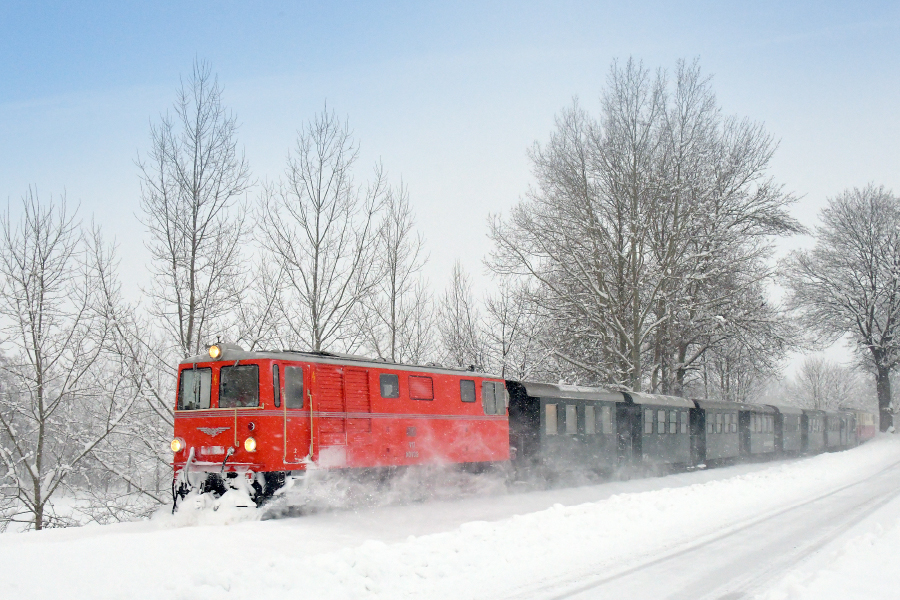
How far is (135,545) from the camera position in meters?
7.45

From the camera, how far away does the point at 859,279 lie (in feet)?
137

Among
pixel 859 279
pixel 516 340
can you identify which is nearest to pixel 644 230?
pixel 516 340

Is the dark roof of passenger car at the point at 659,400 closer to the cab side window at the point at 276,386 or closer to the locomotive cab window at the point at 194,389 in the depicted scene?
the cab side window at the point at 276,386

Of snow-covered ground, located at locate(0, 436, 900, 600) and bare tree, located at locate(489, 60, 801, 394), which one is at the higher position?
bare tree, located at locate(489, 60, 801, 394)

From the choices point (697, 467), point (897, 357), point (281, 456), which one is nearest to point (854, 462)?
point (697, 467)

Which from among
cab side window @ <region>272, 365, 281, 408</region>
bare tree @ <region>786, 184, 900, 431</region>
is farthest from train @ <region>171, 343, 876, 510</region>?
bare tree @ <region>786, 184, 900, 431</region>

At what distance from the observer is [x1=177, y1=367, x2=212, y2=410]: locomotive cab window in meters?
11.6

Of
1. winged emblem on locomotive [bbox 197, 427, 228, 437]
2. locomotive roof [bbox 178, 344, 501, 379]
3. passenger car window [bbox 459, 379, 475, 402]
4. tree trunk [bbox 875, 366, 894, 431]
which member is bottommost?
tree trunk [bbox 875, 366, 894, 431]

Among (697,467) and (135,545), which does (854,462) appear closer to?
(697,467)

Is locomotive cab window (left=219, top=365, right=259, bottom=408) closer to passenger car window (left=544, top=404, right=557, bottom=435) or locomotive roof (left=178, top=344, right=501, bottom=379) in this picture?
locomotive roof (left=178, top=344, right=501, bottom=379)

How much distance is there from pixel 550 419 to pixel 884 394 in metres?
36.2

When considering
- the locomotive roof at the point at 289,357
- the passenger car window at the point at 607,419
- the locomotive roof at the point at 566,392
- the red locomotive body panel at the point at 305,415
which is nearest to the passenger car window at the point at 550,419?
the locomotive roof at the point at 566,392

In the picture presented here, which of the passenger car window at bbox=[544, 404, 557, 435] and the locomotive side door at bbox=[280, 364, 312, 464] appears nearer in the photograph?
the locomotive side door at bbox=[280, 364, 312, 464]

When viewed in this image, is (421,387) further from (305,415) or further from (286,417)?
(286,417)
